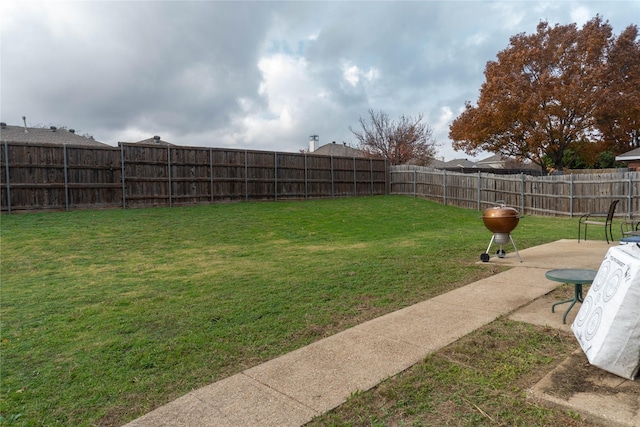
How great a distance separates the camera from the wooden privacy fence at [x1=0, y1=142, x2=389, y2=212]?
13.0 metres

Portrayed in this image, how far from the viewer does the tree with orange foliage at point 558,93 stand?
23.7 metres

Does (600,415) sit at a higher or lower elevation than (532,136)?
lower

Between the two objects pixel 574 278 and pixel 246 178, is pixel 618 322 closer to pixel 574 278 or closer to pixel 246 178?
pixel 574 278

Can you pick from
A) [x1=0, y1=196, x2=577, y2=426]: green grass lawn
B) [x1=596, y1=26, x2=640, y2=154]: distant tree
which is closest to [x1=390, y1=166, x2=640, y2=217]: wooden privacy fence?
[x1=0, y1=196, x2=577, y2=426]: green grass lawn

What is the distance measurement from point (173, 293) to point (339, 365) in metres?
3.11

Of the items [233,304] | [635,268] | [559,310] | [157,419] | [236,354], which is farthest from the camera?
[233,304]

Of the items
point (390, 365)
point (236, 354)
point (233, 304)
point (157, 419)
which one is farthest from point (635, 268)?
point (233, 304)

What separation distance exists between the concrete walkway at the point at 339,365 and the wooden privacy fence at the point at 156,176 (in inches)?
507

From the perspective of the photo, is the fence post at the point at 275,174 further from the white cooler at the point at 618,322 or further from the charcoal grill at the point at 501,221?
the white cooler at the point at 618,322

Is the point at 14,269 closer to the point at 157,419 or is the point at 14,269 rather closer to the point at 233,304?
the point at 233,304

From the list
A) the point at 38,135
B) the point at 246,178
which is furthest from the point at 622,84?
the point at 38,135

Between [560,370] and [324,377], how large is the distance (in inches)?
67.0

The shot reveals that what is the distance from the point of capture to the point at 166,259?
26.5 feet

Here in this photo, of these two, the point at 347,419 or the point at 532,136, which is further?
the point at 532,136
